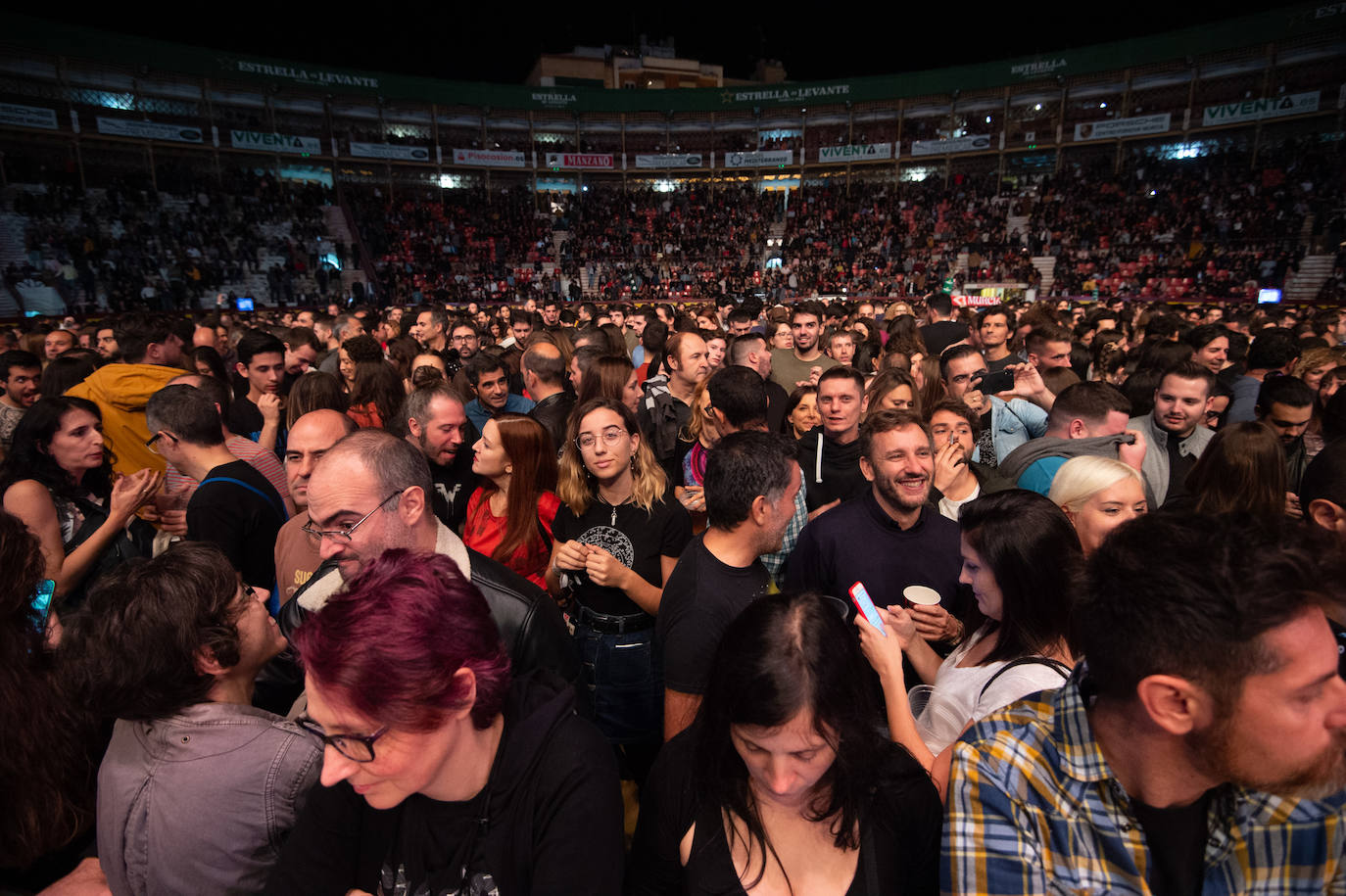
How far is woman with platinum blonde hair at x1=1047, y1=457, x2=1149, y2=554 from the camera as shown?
273 centimetres

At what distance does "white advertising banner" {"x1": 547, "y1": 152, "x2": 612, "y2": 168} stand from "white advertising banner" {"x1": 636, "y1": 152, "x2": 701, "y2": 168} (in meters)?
1.86

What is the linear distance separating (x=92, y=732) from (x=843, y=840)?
2140 millimetres

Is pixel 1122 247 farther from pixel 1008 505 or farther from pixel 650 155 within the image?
→ pixel 1008 505

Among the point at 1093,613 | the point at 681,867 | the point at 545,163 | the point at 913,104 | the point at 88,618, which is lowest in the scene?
the point at 681,867

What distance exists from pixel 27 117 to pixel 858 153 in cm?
3416

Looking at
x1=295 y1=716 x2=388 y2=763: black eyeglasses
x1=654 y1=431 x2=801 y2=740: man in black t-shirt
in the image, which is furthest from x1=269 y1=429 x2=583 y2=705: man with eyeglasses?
x1=295 y1=716 x2=388 y2=763: black eyeglasses

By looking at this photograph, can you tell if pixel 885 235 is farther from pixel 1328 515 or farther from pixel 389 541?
pixel 389 541

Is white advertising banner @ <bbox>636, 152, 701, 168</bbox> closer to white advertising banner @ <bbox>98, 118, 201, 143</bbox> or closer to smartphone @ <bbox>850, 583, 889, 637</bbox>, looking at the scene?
white advertising banner @ <bbox>98, 118, 201, 143</bbox>

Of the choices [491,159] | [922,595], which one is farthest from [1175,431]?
[491,159]

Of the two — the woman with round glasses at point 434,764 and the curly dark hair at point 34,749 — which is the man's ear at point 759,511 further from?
the curly dark hair at point 34,749

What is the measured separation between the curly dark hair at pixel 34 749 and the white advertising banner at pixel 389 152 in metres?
34.4

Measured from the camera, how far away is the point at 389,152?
31.2 meters

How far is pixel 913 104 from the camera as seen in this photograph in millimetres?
33688

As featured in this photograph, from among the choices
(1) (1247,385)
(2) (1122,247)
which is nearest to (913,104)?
(2) (1122,247)
